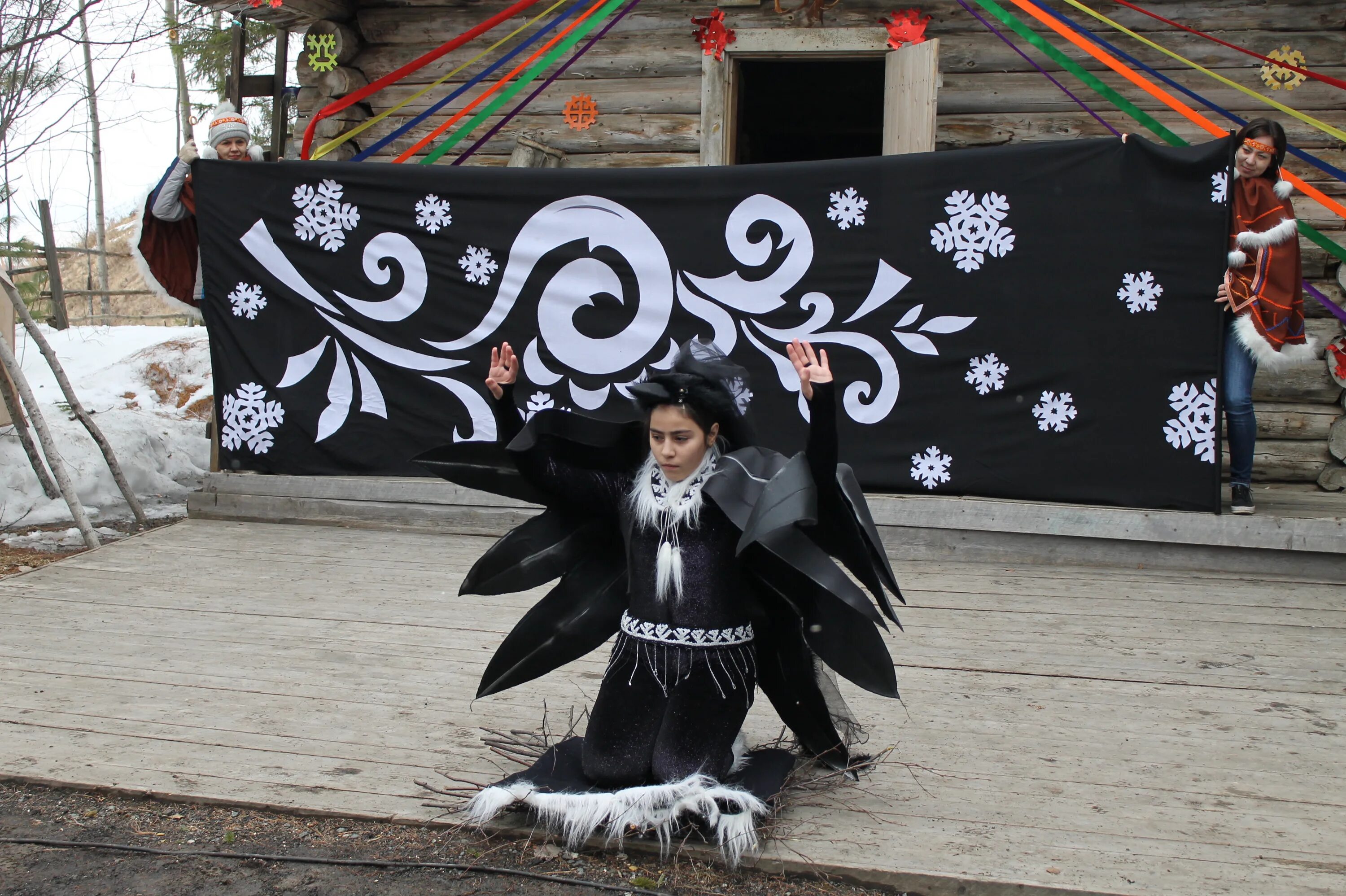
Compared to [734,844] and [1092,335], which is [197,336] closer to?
[1092,335]

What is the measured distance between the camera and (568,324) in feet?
18.2

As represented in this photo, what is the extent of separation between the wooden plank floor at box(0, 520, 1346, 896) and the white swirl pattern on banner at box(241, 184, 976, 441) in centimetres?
96

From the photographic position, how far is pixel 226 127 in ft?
19.5

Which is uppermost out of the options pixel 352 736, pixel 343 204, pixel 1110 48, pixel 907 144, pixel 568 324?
pixel 1110 48

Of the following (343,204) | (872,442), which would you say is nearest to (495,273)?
(343,204)

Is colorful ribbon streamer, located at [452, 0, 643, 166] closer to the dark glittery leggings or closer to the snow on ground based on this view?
the snow on ground

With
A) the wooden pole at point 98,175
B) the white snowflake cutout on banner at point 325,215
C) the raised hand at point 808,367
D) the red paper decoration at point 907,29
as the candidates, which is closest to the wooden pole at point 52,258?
the wooden pole at point 98,175

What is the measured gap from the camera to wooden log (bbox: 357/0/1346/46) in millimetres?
6406

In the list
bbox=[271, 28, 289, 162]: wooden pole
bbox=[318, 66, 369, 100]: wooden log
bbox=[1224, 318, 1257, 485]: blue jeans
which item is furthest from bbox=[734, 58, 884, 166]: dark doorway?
bbox=[1224, 318, 1257, 485]: blue jeans

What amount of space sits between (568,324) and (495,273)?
435 mm

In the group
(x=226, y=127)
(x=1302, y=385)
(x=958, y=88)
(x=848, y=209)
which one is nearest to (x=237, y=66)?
(x=226, y=127)

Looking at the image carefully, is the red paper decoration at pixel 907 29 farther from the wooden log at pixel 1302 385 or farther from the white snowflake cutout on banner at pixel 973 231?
the wooden log at pixel 1302 385

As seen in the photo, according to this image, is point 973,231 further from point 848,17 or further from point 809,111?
point 809,111

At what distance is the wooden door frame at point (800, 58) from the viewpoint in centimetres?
635
